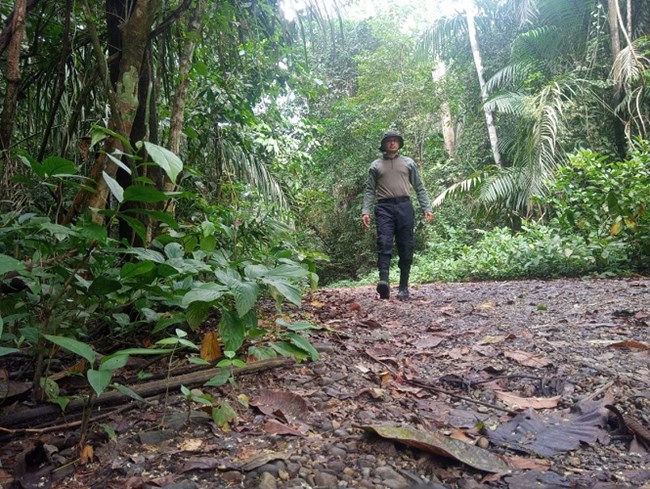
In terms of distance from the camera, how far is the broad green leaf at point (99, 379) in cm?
105

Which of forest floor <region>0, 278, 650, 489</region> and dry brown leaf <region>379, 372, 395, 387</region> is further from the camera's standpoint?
dry brown leaf <region>379, 372, 395, 387</region>

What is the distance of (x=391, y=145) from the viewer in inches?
170

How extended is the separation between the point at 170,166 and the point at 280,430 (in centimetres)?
78

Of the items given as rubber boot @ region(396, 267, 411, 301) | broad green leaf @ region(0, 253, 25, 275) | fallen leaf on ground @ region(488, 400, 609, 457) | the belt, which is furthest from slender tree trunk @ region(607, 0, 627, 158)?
broad green leaf @ region(0, 253, 25, 275)

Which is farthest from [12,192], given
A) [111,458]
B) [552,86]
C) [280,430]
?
[552,86]

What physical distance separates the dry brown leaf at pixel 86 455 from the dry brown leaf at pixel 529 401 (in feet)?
4.21

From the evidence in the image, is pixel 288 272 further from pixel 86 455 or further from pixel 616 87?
pixel 616 87

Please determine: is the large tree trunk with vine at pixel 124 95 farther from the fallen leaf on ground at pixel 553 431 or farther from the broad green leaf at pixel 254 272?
the fallen leaf on ground at pixel 553 431

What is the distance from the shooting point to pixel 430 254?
1077 cm

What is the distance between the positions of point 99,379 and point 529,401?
1.35m

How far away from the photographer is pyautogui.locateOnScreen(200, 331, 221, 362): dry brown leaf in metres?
1.72

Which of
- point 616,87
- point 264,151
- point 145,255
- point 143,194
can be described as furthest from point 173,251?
point 616,87

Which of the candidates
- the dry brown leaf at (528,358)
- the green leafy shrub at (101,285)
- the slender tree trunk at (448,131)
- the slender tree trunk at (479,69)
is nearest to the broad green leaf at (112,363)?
the green leafy shrub at (101,285)

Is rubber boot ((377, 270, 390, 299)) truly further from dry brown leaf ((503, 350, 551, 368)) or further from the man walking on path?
dry brown leaf ((503, 350, 551, 368))
